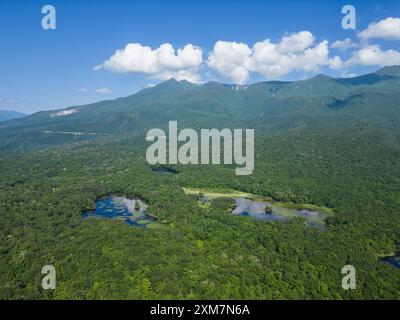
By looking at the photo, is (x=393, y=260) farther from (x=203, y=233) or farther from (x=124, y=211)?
(x=124, y=211)

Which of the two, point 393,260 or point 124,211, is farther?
point 124,211

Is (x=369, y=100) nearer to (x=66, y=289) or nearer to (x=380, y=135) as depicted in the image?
(x=380, y=135)

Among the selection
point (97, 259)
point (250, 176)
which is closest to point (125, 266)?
point (97, 259)
